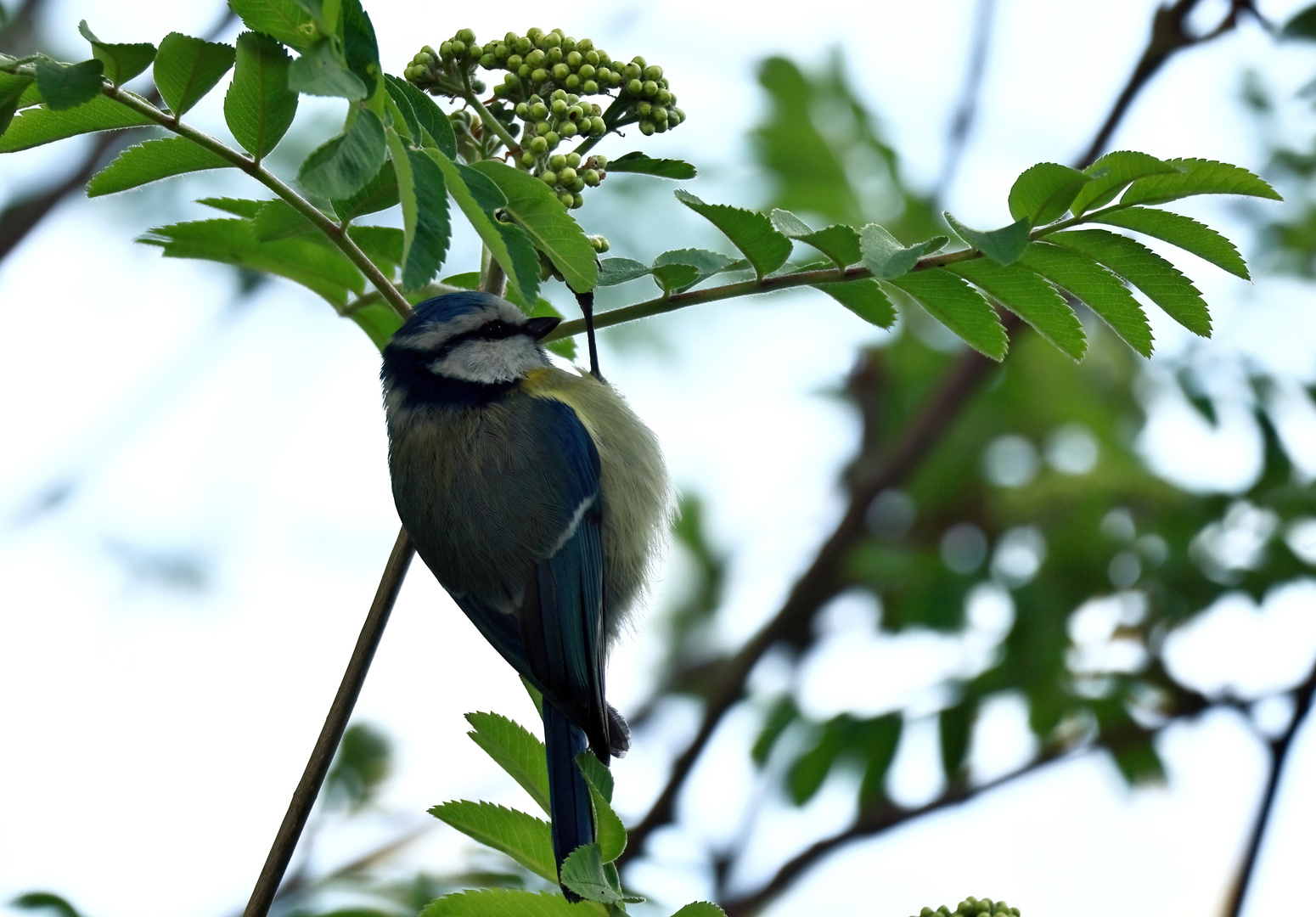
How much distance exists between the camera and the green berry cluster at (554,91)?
1957mm

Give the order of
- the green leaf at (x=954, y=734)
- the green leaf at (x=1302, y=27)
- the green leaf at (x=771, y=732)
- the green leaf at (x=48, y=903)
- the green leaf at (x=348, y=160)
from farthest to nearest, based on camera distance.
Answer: the green leaf at (x=771, y=732)
the green leaf at (x=954, y=734)
the green leaf at (x=1302, y=27)
the green leaf at (x=48, y=903)
the green leaf at (x=348, y=160)

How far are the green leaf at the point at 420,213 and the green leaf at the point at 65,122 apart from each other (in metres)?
0.48

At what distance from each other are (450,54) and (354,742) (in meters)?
2.52

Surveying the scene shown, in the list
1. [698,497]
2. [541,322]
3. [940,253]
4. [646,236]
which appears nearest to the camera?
[940,253]

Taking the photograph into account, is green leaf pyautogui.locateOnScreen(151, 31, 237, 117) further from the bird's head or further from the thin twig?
the thin twig

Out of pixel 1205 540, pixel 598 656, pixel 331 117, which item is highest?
pixel 331 117

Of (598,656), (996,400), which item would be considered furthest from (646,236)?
(598,656)

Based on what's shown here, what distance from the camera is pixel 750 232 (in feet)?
6.21

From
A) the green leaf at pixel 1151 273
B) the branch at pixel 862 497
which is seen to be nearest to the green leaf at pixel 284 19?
the green leaf at pixel 1151 273

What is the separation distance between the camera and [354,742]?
3.96 metres

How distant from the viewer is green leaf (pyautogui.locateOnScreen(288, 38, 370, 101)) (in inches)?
58.2

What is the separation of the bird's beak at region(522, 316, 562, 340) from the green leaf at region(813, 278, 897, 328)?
0.77 metres

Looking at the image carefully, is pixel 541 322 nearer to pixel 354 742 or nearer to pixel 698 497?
pixel 354 742

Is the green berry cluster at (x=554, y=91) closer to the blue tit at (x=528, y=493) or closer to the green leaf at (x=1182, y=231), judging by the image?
the blue tit at (x=528, y=493)
